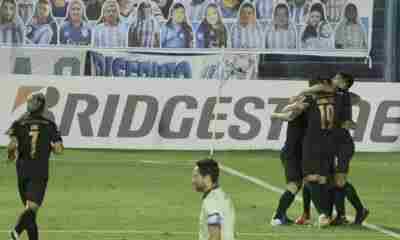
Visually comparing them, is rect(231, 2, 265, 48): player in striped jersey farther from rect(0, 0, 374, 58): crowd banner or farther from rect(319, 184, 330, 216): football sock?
rect(319, 184, 330, 216): football sock

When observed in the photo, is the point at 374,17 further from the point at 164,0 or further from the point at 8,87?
the point at 8,87

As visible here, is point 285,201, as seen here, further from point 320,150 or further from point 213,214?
point 213,214

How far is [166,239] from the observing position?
16.7 m

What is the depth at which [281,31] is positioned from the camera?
33500 millimetres

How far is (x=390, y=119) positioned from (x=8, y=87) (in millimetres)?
7903

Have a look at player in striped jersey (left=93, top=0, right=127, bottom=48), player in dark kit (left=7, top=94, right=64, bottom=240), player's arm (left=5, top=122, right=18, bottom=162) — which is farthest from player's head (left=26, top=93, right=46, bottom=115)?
player in striped jersey (left=93, top=0, right=127, bottom=48)

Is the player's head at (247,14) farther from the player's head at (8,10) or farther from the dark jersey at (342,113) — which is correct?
the dark jersey at (342,113)

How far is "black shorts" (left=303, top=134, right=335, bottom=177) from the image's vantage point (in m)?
17.6

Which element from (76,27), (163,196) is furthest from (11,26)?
(163,196)

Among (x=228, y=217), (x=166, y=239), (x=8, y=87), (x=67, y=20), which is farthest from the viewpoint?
(x=67, y=20)

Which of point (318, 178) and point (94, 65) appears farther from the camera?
point (94, 65)

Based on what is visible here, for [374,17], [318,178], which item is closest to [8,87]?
[374,17]

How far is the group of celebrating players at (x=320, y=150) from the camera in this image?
1762 centimetres

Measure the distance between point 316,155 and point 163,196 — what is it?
466cm
